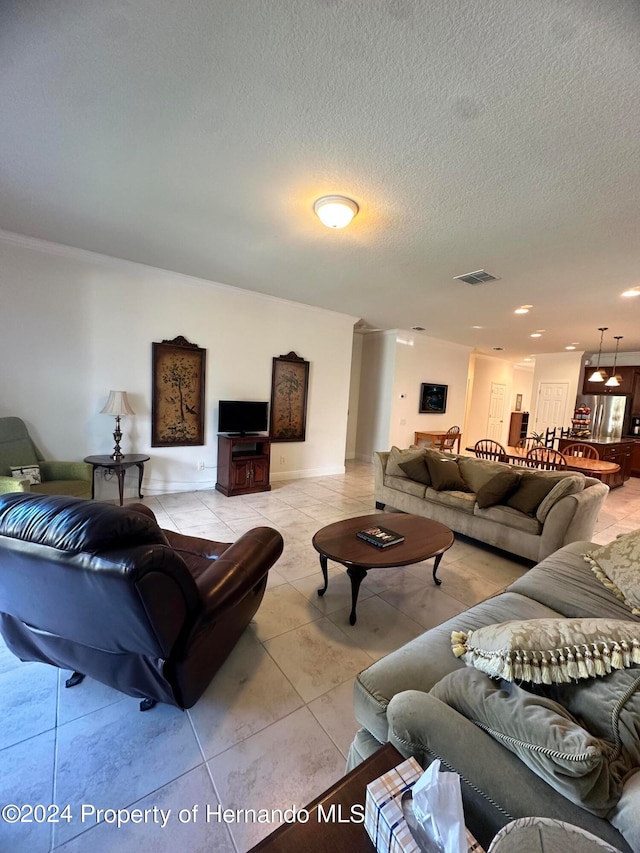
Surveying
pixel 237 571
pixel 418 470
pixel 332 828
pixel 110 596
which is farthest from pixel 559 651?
pixel 418 470

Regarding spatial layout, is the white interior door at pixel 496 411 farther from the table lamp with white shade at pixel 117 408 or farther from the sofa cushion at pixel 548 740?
the sofa cushion at pixel 548 740

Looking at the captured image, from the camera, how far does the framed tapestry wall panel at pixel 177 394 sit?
4.28 meters

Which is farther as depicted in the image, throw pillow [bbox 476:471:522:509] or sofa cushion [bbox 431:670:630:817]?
throw pillow [bbox 476:471:522:509]

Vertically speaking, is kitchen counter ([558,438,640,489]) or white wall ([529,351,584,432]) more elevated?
white wall ([529,351,584,432])

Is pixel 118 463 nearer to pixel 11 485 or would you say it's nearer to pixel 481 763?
pixel 11 485

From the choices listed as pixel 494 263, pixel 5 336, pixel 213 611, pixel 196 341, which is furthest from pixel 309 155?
pixel 5 336

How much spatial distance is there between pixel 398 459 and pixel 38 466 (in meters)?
3.67

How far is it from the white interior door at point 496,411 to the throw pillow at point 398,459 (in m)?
7.09

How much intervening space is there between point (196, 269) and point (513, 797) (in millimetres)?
4565

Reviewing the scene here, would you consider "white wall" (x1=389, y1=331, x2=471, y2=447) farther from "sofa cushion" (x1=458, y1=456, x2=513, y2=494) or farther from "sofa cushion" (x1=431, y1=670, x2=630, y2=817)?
"sofa cushion" (x1=431, y1=670, x2=630, y2=817)

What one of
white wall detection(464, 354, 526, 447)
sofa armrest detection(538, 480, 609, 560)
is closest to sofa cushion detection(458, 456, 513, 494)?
sofa armrest detection(538, 480, 609, 560)

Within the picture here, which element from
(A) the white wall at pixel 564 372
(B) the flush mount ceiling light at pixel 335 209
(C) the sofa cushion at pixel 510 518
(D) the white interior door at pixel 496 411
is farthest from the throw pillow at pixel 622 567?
(D) the white interior door at pixel 496 411

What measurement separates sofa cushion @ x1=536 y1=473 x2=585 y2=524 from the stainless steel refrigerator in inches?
236

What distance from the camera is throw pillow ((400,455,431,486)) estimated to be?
3.83 m
